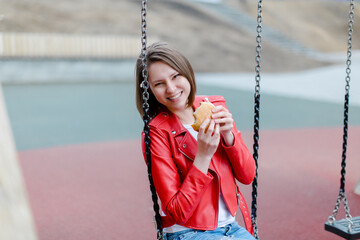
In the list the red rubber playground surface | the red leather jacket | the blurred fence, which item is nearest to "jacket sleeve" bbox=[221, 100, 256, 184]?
the red leather jacket

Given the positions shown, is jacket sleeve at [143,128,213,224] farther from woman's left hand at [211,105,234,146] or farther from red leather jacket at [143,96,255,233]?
woman's left hand at [211,105,234,146]

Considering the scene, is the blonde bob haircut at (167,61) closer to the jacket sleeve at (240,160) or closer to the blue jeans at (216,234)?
the jacket sleeve at (240,160)

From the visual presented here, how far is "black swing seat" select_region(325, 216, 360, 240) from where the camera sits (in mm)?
1777

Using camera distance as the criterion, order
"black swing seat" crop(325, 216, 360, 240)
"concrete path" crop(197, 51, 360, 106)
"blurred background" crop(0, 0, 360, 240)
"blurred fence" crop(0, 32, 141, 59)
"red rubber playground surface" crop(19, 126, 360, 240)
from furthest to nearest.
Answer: "blurred fence" crop(0, 32, 141, 59), "concrete path" crop(197, 51, 360, 106), "blurred background" crop(0, 0, 360, 240), "red rubber playground surface" crop(19, 126, 360, 240), "black swing seat" crop(325, 216, 360, 240)

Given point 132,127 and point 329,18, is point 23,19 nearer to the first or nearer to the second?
point 132,127

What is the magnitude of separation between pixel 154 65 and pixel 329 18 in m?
14.4

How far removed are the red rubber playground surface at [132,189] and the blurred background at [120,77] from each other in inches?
0.8

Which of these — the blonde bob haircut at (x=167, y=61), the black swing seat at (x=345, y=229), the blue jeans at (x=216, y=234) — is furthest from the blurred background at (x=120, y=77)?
the blonde bob haircut at (x=167, y=61)

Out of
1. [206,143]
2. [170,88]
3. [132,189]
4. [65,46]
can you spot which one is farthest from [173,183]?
[65,46]

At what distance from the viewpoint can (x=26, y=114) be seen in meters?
7.68

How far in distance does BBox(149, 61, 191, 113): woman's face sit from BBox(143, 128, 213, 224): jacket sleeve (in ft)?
0.37

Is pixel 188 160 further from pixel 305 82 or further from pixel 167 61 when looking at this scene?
pixel 305 82

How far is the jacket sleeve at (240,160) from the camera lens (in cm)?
144

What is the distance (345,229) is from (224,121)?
2.82ft
